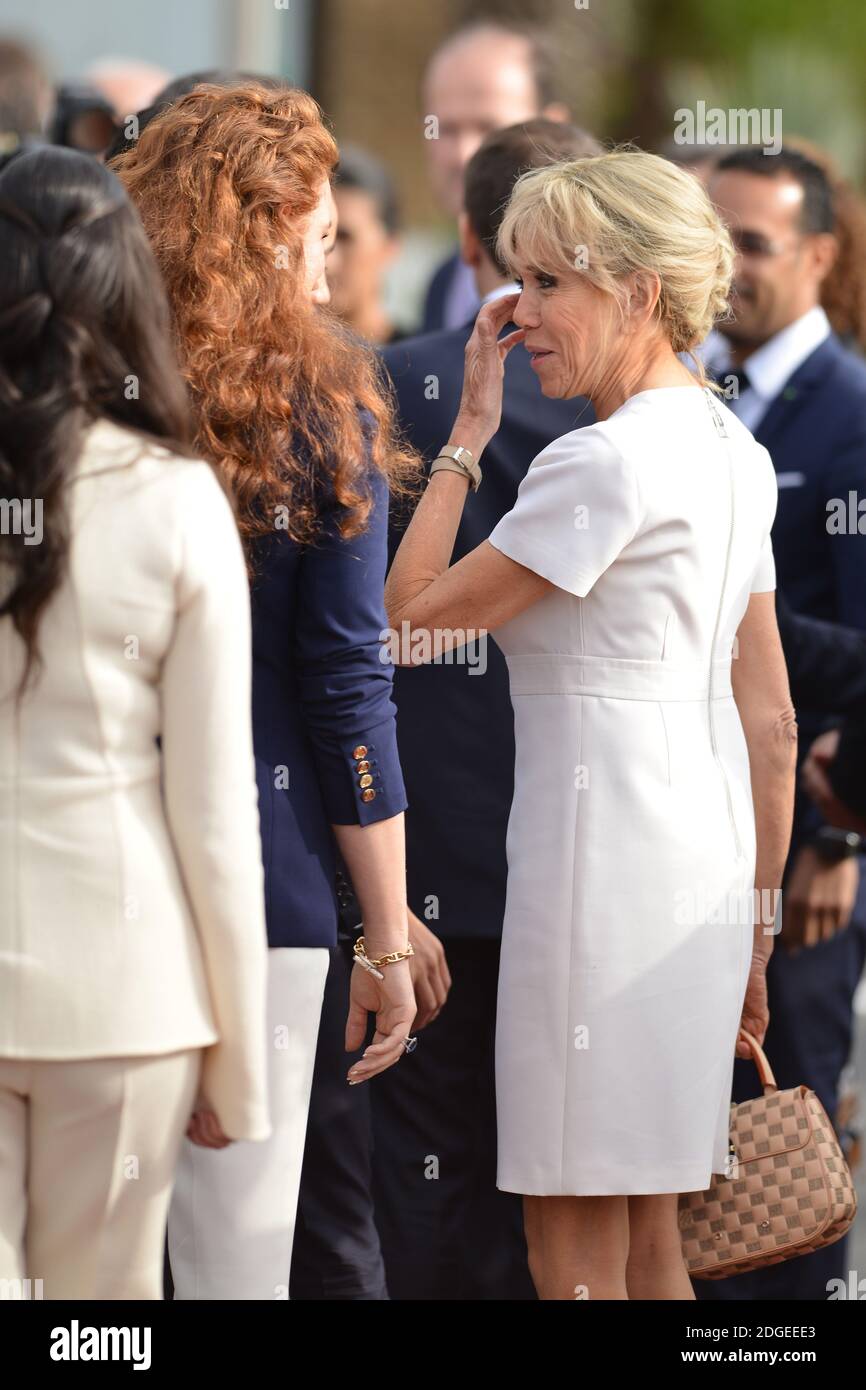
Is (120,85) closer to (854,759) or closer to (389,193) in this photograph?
(389,193)

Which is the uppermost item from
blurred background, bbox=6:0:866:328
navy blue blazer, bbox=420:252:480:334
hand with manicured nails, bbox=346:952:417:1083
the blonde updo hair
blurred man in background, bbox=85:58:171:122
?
blurred background, bbox=6:0:866:328

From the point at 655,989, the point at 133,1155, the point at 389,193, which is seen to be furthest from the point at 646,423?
the point at 389,193

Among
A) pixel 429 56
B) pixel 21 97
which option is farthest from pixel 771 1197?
pixel 429 56

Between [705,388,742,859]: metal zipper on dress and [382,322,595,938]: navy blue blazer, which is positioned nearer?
[705,388,742,859]: metal zipper on dress

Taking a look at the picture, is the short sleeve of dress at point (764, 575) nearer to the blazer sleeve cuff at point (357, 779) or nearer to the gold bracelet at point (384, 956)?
the blazer sleeve cuff at point (357, 779)

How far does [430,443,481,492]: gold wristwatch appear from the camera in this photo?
2.73 m

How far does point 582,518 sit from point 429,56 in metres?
13.6

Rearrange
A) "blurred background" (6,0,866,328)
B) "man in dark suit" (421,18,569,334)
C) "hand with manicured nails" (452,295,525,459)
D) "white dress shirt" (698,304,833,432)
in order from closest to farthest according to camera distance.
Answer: "hand with manicured nails" (452,295,525,459)
"white dress shirt" (698,304,833,432)
"man in dark suit" (421,18,569,334)
"blurred background" (6,0,866,328)

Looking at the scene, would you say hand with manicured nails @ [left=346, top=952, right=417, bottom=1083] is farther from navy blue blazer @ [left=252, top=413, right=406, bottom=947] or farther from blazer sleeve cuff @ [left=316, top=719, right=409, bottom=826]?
blazer sleeve cuff @ [left=316, top=719, right=409, bottom=826]

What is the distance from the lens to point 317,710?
2537mm

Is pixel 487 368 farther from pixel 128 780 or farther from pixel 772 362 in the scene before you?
pixel 772 362

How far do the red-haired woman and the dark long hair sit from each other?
34 centimetres

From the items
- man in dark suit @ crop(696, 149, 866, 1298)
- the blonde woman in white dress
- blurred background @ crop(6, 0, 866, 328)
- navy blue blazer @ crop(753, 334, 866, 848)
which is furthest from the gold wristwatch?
blurred background @ crop(6, 0, 866, 328)

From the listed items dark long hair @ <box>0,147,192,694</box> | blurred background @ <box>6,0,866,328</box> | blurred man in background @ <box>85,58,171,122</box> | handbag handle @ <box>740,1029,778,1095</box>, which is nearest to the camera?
dark long hair @ <box>0,147,192,694</box>
